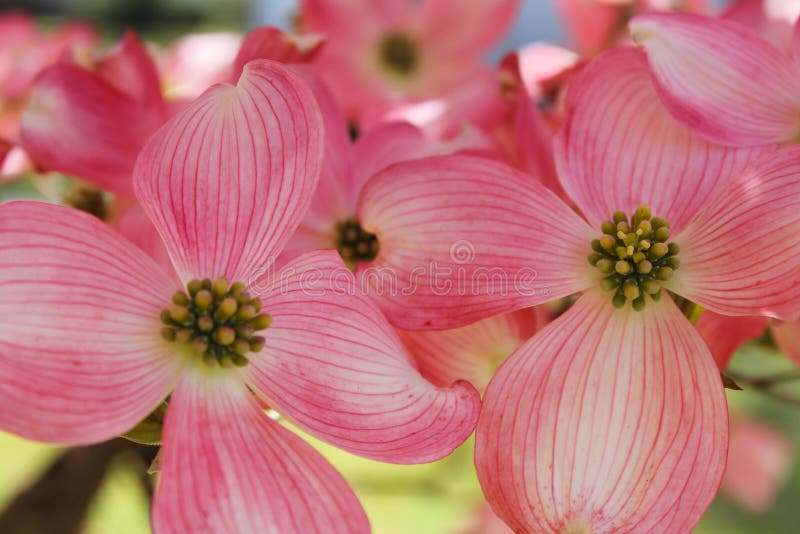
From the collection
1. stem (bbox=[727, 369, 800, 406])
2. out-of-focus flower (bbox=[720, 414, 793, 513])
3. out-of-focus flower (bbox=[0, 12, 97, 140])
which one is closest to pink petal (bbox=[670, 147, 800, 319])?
stem (bbox=[727, 369, 800, 406])

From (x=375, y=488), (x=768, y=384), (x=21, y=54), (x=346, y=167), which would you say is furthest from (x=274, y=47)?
(x=375, y=488)

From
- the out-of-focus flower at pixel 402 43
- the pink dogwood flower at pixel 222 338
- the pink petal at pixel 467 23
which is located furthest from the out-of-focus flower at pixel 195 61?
the pink dogwood flower at pixel 222 338

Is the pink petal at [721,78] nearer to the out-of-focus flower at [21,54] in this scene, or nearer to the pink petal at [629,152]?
the pink petal at [629,152]

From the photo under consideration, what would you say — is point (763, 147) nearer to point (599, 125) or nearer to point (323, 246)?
point (599, 125)

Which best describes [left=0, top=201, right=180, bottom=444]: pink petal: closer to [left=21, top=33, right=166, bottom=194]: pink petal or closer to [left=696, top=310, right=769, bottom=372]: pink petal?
Result: [left=21, top=33, right=166, bottom=194]: pink petal

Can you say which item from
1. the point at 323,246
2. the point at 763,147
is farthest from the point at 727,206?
the point at 323,246
